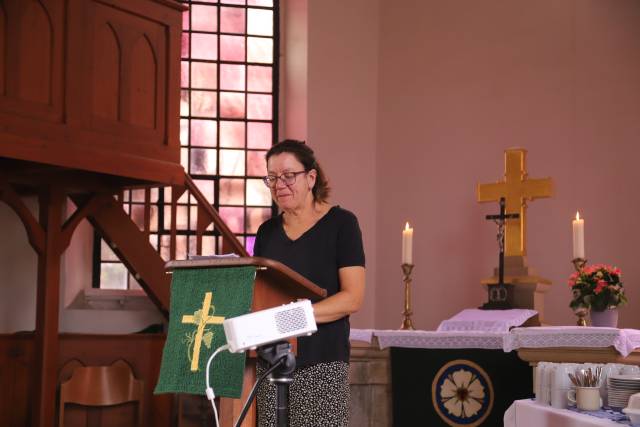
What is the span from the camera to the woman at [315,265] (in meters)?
3.04

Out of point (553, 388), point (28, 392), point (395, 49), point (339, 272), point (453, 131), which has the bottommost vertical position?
point (28, 392)

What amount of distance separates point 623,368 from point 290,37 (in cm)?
629

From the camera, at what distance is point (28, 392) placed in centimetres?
754

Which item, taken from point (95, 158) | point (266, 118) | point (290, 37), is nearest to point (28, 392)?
point (95, 158)

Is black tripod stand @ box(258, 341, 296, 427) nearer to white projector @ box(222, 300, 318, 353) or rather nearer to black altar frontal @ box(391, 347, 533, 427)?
white projector @ box(222, 300, 318, 353)

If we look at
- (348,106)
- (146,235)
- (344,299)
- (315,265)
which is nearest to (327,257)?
(315,265)

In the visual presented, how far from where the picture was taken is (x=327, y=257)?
319 centimetres

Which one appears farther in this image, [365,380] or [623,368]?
[365,380]

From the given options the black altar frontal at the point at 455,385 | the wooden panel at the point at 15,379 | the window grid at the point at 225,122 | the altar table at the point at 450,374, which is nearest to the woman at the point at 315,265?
the altar table at the point at 450,374

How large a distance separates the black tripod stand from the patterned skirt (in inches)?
22.7

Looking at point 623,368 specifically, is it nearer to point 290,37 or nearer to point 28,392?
point 28,392

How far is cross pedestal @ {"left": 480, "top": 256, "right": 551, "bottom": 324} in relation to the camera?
6.73m

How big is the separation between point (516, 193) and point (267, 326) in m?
5.20

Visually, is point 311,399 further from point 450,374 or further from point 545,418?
point 450,374
